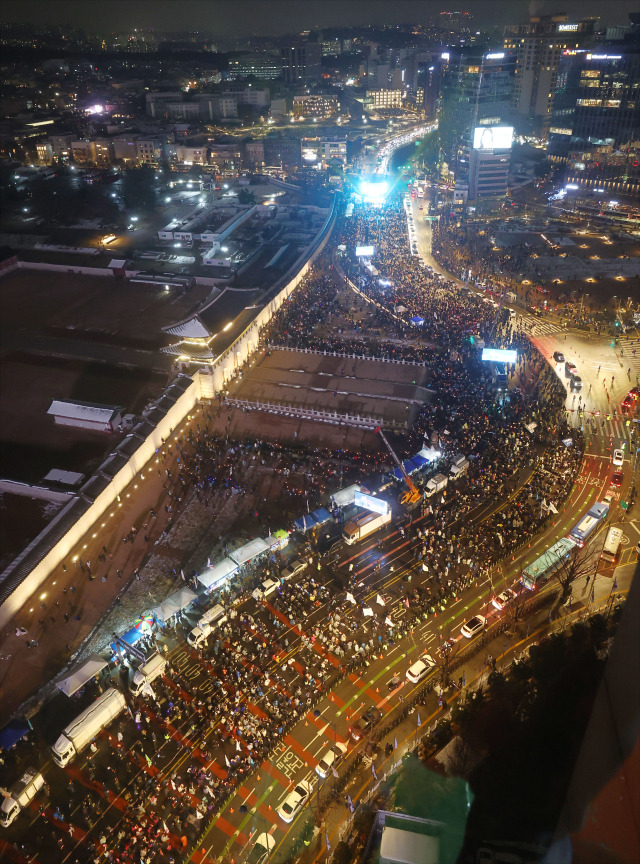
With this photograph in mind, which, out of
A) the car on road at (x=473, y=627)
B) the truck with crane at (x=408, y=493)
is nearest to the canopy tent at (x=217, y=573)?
the truck with crane at (x=408, y=493)

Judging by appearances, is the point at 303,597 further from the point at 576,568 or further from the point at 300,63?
the point at 300,63

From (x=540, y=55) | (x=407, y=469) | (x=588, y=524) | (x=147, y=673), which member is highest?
(x=540, y=55)

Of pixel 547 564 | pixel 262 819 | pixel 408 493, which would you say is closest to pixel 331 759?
pixel 262 819

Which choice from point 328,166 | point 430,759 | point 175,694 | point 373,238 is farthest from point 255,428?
point 328,166

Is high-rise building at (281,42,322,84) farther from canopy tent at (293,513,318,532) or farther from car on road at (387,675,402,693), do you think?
car on road at (387,675,402,693)

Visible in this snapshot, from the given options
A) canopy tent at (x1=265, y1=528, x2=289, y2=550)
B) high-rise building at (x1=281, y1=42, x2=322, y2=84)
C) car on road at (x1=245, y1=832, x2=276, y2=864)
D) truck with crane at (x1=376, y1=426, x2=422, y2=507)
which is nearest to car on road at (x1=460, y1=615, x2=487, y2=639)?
truck with crane at (x1=376, y1=426, x2=422, y2=507)

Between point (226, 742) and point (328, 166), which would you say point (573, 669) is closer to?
point (226, 742)
